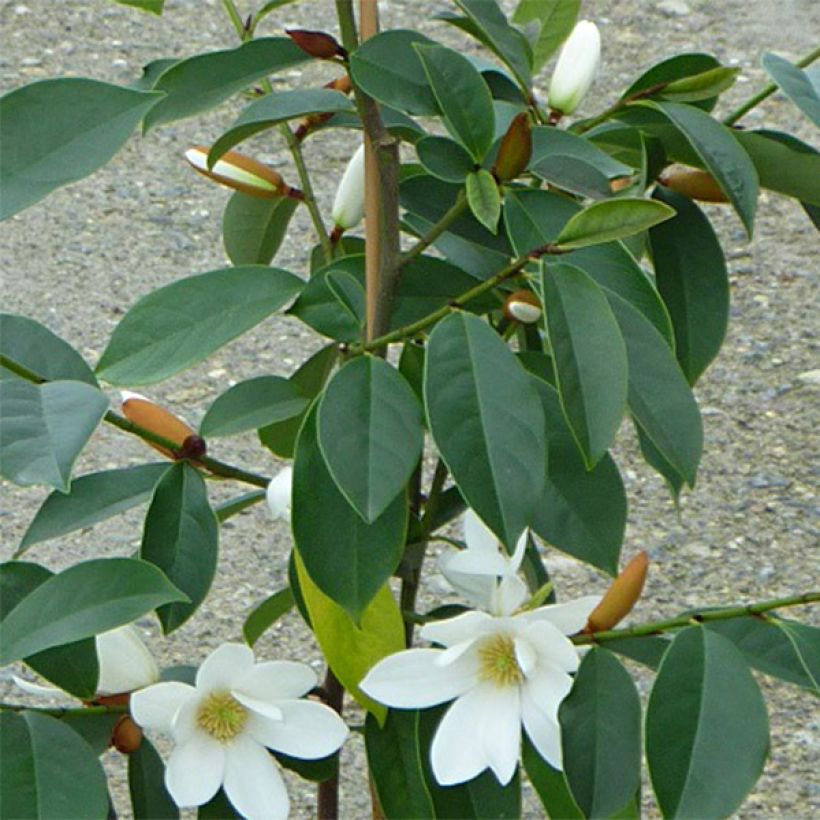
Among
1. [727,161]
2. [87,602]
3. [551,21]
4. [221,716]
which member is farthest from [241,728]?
[551,21]

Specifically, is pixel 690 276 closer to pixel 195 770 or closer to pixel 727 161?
pixel 727 161

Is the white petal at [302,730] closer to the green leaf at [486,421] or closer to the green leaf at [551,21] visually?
the green leaf at [486,421]

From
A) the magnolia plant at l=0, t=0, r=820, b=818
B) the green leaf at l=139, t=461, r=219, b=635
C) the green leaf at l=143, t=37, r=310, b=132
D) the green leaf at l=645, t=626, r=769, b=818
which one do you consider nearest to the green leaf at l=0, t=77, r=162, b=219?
the magnolia plant at l=0, t=0, r=820, b=818

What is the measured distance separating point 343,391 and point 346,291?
7 cm

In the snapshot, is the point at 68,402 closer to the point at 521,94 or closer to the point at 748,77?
the point at 521,94

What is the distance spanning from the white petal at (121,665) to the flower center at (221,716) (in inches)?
2.1

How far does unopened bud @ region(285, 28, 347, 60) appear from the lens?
759 millimetres

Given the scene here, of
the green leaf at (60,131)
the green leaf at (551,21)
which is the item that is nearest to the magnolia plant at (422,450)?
the green leaf at (60,131)

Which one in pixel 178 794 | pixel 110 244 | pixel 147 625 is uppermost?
pixel 178 794

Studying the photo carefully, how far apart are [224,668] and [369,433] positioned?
0.45ft

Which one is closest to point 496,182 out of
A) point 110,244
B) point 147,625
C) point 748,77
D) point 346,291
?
point 346,291

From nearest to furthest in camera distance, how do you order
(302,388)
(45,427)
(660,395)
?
(45,427) < (660,395) < (302,388)

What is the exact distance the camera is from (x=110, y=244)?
2670 mm

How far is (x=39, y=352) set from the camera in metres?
0.77
